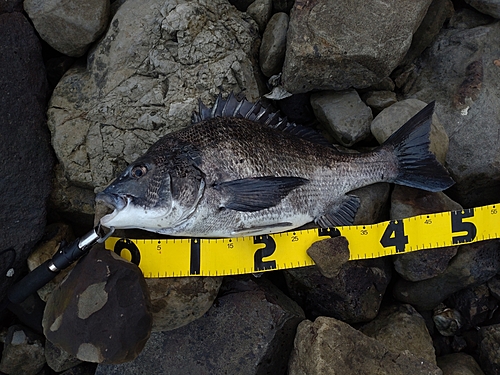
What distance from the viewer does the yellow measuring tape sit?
3.34 metres

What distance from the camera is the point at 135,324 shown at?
2799 mm

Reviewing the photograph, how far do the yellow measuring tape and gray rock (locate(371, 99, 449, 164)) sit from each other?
594 millimetres

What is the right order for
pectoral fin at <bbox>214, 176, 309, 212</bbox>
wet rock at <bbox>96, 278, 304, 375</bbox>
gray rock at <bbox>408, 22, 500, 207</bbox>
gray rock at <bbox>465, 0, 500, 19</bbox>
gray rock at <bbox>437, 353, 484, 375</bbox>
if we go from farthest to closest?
gray rock at <bbox>465, 0, 500, 19</bbox> < gray rock at <bbox>408, 22, 500, 207</bbox> < gray rock at <bbox>437, 353, 484, 375</bbox> < wet rock at <bbox>96, 278, 304, 375</bbox> < pectoral fin at <bbox>214, 176, 309, 212</bbox>

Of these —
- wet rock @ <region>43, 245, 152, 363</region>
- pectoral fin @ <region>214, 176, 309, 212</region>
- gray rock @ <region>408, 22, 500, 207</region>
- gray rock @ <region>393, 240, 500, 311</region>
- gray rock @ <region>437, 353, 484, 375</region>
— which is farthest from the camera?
gray rock @ <region>408, 22, 500, 207</region>

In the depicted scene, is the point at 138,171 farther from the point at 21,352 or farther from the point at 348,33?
the point at 21,352

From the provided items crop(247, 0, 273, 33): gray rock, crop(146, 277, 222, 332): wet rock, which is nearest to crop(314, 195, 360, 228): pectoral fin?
crop(146, 277, 222, 332): wet rock

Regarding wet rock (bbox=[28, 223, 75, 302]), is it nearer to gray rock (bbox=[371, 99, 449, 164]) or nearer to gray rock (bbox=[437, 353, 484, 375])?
gray rock (bbox=[371, 99, 449, 164])

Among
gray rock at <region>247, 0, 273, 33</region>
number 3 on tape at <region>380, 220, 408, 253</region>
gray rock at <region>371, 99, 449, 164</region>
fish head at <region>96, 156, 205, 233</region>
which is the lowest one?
number 3 on tape at <region>380, 220, 408, 253</region>

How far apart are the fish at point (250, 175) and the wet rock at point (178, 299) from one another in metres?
0.41

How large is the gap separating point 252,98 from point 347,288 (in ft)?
6.32

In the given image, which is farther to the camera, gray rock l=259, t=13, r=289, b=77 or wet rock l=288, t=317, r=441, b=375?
gray rock l=259, t=13, r=289, b=77

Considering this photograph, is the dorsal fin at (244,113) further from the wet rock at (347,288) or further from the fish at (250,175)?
the wet rock at (347,288)

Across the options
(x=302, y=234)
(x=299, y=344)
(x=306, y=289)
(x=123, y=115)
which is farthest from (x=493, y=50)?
(x=123, y=115)

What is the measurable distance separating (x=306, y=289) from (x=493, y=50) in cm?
289
